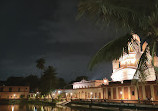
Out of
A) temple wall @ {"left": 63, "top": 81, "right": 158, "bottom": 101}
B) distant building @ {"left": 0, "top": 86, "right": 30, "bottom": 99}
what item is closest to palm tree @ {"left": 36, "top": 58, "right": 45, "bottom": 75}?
distant building @ {"left": 0, "top": 86, "right": 30, "bottom": 99}

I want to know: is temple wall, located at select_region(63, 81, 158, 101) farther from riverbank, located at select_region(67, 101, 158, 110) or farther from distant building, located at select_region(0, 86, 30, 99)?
distant building, located at select_region(0, 86, 30, 99)

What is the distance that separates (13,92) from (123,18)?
6540 cm

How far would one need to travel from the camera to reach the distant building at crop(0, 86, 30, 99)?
60125 mm

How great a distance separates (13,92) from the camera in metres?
61.4

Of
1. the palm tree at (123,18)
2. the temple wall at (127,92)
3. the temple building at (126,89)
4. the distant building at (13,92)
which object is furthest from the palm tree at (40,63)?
the palm tree at (123,18)

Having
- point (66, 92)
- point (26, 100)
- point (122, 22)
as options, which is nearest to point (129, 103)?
point (122, 22)

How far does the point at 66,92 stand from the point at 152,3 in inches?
2130

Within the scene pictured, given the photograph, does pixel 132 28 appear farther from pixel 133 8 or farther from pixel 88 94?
pixel 88 94

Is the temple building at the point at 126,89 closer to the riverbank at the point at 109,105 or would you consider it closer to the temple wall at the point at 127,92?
the temple wall at the point at 127,92

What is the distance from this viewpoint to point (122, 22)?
4.74 metres

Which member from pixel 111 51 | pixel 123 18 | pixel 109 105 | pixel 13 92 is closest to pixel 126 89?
pixel 109 105

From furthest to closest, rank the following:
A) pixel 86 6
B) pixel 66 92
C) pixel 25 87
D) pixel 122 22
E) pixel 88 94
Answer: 1. pixel 25 87
2. pixel 66 92
3. pixel 88 94
4. pixel 122 22
5. pixel 86 6

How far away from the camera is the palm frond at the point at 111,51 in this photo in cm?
546

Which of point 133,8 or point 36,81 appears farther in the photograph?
point 36,81
